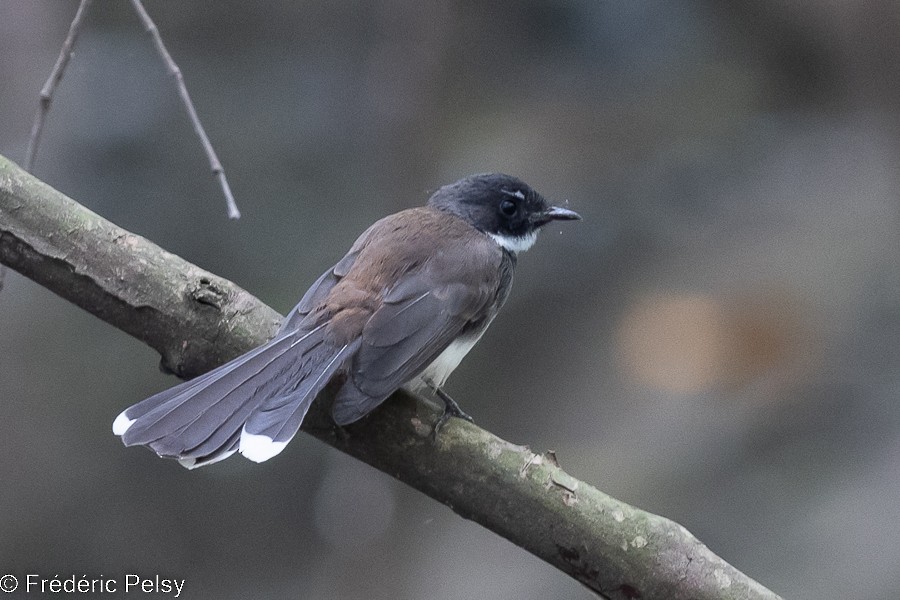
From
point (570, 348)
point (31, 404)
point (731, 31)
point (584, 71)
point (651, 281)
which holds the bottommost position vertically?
point (31, 404)

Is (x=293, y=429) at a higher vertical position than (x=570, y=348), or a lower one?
higher

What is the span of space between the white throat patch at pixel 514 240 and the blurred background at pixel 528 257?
6.83 feet

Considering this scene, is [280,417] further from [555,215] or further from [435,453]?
[555,215]

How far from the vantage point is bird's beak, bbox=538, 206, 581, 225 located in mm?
4254

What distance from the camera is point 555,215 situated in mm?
4285

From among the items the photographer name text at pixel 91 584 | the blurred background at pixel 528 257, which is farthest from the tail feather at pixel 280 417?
the photographer name text at pixel 91 584

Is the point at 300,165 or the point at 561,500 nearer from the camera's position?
the point at 561,500

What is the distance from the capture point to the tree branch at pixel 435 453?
2684mm

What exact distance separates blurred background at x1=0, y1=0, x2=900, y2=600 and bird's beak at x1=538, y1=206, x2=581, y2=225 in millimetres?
2068

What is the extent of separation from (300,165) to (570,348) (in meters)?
2.22

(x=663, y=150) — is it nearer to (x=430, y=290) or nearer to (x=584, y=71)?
(x=584, y=71)

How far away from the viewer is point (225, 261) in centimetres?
614

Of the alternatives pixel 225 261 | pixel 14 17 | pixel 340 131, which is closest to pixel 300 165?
pixel 340 131

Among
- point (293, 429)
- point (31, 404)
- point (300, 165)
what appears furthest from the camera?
point (300, 165)
